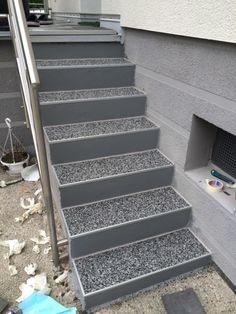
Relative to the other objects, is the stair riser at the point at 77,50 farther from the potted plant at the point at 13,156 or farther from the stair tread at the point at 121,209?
the stair tread at the point at 121,209

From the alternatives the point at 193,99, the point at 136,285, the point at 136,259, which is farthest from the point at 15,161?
the point at 193,99

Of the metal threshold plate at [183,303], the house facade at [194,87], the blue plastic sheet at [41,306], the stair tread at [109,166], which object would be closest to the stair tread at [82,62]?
the house facade at [194,87]

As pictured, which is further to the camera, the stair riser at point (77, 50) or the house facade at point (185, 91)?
the stair riser at point (77, 50)

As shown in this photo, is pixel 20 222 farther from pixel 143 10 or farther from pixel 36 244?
pixel 143 10

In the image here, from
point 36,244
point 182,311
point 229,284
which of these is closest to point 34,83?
point 36,244

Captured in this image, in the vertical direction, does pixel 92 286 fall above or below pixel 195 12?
below

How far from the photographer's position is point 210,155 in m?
2.06

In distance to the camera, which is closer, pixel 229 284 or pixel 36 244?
pixel 229 284

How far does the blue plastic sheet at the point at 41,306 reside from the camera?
1.56 m

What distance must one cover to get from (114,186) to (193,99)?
84 cm

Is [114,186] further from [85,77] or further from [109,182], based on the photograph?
[85,77]

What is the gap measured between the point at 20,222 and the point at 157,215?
119 cm

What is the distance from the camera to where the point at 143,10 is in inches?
85.3

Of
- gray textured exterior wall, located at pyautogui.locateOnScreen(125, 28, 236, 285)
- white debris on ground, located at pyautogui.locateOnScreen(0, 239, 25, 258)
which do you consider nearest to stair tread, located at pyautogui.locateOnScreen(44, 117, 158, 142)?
gray textured exterior wall, located at pyautogui.locateOnScreen(125, 28, 236, 285)
